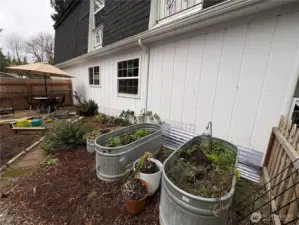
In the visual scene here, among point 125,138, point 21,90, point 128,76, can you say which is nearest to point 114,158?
point 125,138

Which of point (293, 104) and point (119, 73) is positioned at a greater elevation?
point (119, 73)

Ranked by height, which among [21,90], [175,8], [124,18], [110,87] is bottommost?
[21,90]

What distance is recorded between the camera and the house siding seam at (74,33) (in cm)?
738

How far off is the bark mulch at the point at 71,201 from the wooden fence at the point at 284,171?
1.35 metres

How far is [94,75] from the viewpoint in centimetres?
719

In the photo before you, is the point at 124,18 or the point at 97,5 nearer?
the point at 124,18

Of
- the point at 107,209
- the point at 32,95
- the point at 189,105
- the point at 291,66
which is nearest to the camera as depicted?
the point at 107,209

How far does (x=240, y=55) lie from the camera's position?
2465mm

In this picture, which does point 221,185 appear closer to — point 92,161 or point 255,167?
point 255,167

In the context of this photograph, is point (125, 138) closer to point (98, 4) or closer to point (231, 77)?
point (231, 77)

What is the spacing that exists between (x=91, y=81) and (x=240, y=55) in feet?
22.7

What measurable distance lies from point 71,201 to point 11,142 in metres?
3.27

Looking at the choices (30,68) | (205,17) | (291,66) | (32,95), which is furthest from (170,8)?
(32,95)

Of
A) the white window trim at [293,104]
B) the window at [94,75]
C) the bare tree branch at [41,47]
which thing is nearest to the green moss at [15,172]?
the white window trim at [293,104]
